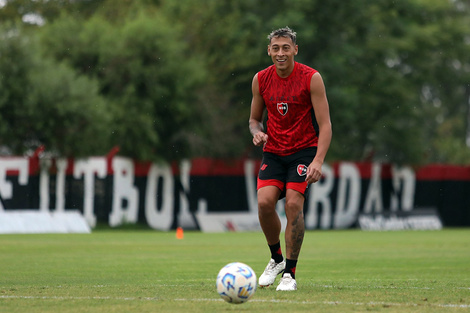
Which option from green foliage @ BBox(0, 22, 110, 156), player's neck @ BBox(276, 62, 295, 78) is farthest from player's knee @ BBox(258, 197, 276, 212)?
green foliage @ BBox(0, 22, 110, 156)

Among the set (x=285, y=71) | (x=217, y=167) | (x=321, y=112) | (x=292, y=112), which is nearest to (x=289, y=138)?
(x=292, y=112)

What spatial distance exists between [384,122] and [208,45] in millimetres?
9036

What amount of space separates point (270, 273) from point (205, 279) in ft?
4.76

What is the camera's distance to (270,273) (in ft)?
32.0

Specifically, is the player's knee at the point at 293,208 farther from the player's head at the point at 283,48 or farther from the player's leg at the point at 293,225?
the player's head at the point at 283,48

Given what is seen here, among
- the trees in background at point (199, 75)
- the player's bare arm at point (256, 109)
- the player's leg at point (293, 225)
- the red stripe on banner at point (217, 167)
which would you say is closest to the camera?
the player's leg at point (293, 225)

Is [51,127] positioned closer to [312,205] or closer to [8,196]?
[8,196]

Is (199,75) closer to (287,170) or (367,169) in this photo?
(367,169)

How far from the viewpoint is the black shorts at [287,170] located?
9.58 meters

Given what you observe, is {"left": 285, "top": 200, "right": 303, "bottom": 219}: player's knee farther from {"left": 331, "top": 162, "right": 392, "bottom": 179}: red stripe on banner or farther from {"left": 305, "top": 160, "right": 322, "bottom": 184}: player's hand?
{"left": 331, "top": 162, "right": 392, "bottom": 179}: red stripe on banner

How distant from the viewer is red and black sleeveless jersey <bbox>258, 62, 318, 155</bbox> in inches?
380

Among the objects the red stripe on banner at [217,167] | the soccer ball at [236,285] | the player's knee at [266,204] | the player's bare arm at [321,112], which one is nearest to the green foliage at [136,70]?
the red stripe on banner at [217,167]

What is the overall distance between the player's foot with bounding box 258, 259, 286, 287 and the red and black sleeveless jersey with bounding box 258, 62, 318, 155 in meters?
1.17

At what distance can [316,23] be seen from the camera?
3897 cm
